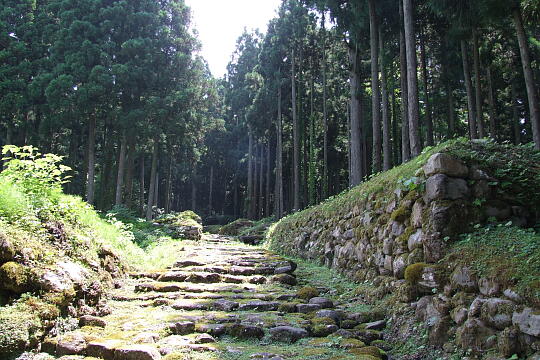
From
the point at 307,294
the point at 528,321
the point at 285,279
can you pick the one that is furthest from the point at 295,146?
the point at 528,321

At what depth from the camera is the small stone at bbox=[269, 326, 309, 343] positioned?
405cm

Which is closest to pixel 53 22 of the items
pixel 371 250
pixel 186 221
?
pixel 186 221

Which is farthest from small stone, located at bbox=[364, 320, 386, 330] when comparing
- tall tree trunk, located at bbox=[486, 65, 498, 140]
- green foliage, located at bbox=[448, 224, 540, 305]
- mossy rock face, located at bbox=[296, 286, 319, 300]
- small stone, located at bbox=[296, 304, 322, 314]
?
tall tree trunk, located at bbox=[486, 65, 498, 140]

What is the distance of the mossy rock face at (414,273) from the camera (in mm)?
4227

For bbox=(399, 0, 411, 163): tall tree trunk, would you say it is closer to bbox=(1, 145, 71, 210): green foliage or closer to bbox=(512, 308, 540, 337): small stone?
bbox=(512, 308, 540, 337): small stone

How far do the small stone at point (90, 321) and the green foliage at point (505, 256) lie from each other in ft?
11.9

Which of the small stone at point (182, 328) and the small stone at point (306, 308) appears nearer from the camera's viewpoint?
the small stone at point (182, 328)

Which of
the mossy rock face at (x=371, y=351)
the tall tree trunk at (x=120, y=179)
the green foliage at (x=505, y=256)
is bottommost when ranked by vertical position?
the mossy rock face at (x=371, y=351)

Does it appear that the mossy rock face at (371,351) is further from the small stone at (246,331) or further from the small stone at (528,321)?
the small stone at (528,321)

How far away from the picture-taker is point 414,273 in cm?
429

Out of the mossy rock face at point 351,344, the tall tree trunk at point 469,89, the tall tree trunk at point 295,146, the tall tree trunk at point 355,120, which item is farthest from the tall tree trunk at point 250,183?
the mossy rock face at point 351,344

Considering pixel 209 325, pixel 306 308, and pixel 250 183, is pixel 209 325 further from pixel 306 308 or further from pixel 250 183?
pixel 250 183

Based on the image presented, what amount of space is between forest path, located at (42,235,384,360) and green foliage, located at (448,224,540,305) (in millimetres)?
1224

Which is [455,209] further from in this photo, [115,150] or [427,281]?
[115,150]
